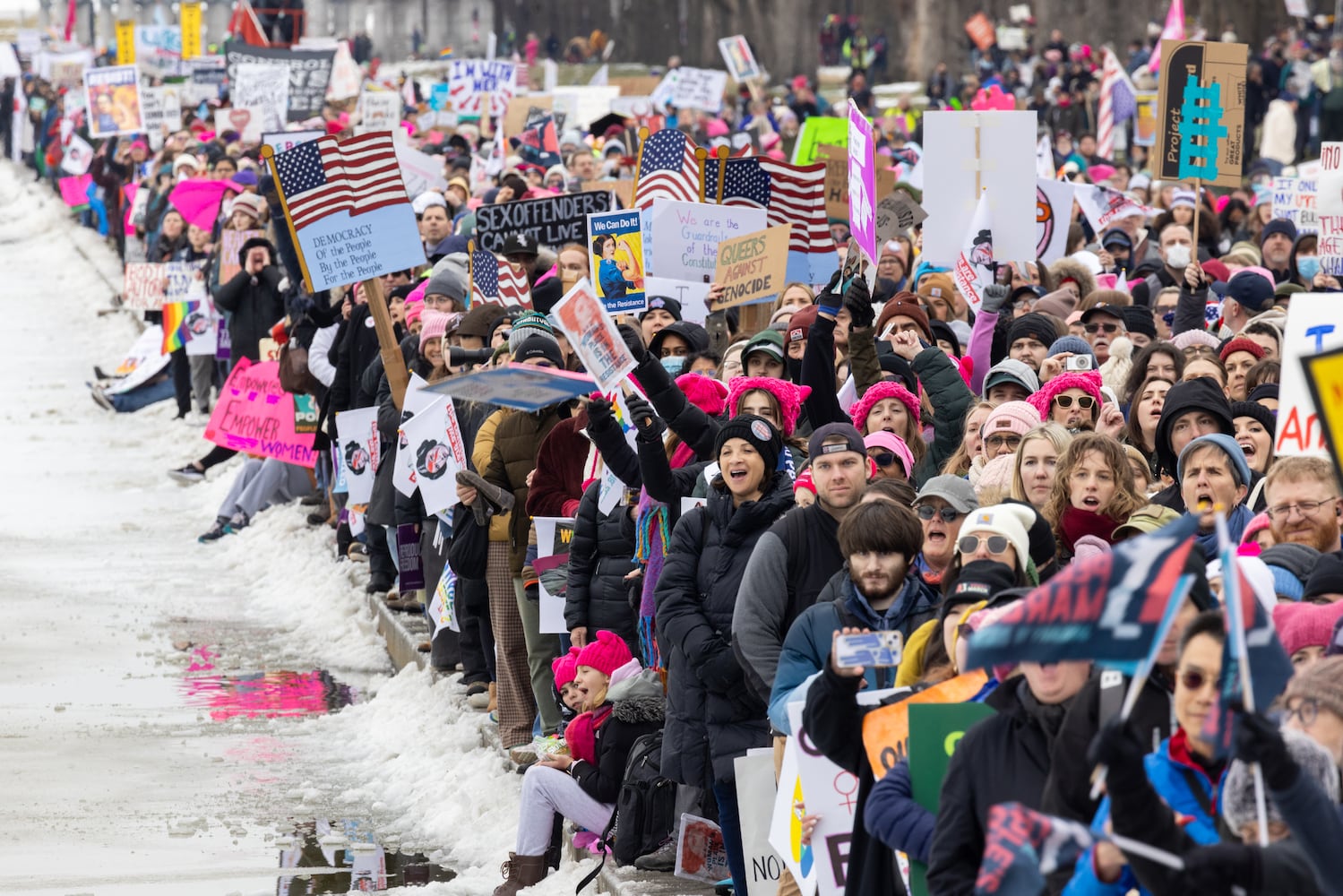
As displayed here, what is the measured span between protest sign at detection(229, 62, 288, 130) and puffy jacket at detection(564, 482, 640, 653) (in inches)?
757

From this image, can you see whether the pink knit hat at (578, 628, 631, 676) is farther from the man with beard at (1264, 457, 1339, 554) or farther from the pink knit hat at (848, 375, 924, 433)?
the man with beard at (1264, 457, 1339, 554)

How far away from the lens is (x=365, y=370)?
1314 cm

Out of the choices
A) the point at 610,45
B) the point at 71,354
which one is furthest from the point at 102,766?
the point at 610,45

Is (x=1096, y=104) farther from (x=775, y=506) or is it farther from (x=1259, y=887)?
(x=1259, y=887)

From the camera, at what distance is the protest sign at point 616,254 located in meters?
11.5

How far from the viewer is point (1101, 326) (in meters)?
Answer: 10.4

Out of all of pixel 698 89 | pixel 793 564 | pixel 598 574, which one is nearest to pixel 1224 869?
pixel 793 564

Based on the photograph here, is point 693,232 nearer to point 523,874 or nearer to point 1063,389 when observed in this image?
point 1063,389

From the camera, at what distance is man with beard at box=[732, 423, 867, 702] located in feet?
21.2

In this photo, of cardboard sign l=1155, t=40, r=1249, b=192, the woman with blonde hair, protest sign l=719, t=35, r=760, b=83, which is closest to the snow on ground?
the woman with blonde hair

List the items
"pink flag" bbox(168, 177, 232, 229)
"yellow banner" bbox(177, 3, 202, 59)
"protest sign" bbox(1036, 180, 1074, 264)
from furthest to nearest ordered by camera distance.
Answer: "yellow banner" bbox(177, 3, 202, 59) → "pink flag" bbox(168, 177, 232, 229) → "protest sign" bbox(1036, 180, 1074, 264)

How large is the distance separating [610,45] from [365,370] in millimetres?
43549

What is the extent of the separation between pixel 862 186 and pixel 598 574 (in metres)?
2.54

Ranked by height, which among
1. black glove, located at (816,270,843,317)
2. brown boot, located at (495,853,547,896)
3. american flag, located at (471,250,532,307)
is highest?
black glove, located at (816,270,843,317)
